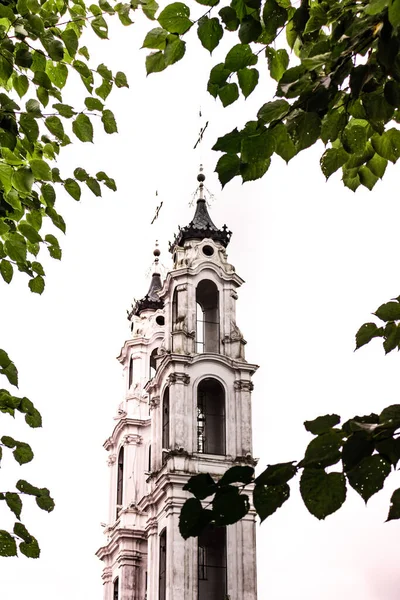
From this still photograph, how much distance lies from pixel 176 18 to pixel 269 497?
2032mm

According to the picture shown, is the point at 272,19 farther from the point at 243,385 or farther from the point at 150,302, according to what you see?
the point at 150,302

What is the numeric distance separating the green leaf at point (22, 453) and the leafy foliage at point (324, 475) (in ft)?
8.04

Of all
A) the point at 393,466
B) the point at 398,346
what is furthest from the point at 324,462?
the point at 398,346

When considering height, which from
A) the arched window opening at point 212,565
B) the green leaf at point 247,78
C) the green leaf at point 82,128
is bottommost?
the green leaf at point 247,78

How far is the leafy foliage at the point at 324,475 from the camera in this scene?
2945mm

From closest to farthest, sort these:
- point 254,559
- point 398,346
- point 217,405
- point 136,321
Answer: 1. point 398,346
2. point 254,559
3. point 217,405
4. point 136,321

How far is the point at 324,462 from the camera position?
298 centimetres

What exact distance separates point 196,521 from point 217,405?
945 inches

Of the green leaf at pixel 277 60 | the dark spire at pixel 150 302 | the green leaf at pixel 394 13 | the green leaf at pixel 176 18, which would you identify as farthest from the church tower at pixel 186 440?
the green leaf at pixel 394 13

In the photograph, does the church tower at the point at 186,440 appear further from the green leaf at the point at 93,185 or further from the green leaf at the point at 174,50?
the green leaf at the point at 174,50

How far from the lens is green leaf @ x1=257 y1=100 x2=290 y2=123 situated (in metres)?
3.52

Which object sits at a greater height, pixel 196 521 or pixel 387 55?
pixel 387 55

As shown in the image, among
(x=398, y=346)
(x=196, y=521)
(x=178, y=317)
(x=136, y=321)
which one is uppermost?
A: (x=136, y=321)

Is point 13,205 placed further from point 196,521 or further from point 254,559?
point 254,559
